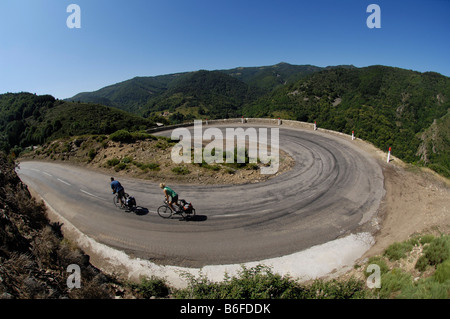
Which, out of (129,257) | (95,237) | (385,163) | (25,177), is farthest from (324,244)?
(25,177)

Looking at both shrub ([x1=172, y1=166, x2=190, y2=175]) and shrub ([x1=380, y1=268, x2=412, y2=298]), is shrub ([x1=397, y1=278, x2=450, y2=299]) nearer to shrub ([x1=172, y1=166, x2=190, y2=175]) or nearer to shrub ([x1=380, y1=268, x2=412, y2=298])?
shrub ([x1=380, y1=268, x2=412, y2=298])

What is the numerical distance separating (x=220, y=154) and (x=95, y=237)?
9.64 meters

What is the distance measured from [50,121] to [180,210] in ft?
300

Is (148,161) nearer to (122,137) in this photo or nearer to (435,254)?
(122,137)

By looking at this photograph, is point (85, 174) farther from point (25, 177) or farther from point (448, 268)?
point (448, 268)

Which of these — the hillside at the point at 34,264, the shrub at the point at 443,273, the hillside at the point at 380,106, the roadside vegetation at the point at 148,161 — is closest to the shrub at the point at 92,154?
the roadside vegetation at the point at 148,161

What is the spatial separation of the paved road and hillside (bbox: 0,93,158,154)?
4020 centimetres

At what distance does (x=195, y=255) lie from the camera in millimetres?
7184

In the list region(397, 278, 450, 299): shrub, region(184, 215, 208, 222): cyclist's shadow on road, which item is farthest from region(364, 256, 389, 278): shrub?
region(184, 215, 208, 222): cyclist's shadow on road

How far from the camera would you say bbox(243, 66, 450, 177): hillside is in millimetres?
66562

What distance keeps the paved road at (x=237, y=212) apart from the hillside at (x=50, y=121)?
40198mm

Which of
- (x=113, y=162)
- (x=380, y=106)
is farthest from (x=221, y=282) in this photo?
(x=380, y=106)

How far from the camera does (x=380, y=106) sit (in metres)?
88.0

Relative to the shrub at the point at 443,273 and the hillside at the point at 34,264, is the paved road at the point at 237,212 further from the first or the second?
the shrub at the point at 443,273
